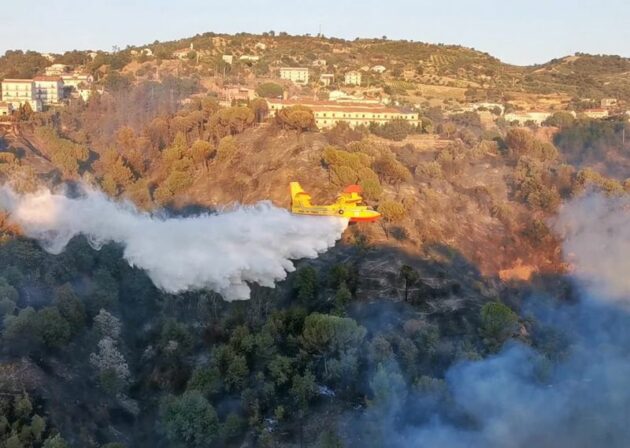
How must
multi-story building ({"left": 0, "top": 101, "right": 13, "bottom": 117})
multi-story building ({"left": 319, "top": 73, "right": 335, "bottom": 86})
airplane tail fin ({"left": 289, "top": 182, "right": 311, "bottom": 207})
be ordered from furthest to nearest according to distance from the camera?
1. multi-story building ({"left": 319, "top": 73, "right": 335, "bottom": 86})
2. multi-story building ({"left": 0, "top": 101, "right": 13, "bottom": 117})
3. airplane tail fin ({"left": 289, "top": 182, "right": 311, "bottom": 207})

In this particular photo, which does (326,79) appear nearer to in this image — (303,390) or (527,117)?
(527,117)

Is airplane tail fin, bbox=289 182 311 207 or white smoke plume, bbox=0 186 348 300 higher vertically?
airplane tail fin, bbox=289 182 311 207

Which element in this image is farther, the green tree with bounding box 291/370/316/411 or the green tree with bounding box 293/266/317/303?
the green tree with bounding box 293/266/317/303

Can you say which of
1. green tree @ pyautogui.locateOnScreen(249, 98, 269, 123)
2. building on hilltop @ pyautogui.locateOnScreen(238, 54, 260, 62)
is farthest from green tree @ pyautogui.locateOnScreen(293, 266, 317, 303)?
building on hilltop @ pyautogui.locateOnScreen(238, 54, 260, 62)

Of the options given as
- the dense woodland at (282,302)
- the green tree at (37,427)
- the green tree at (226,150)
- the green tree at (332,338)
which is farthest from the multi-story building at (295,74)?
the green tree at (37,427)

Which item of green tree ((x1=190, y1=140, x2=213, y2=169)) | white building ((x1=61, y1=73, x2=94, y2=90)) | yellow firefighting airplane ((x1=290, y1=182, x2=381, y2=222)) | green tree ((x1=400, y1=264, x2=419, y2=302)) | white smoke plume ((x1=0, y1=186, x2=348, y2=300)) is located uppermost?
white building ((x1=61, y1=73, x2=94, y2=90))

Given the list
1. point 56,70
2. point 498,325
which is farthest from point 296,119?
point 56,70

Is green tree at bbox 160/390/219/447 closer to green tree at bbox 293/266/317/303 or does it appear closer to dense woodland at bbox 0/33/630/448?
dense woodland at bbox 0/33/630/448
